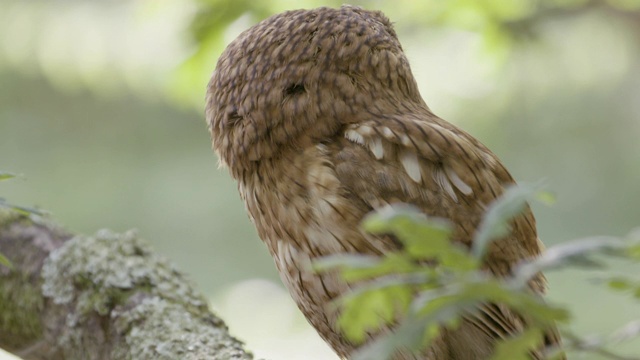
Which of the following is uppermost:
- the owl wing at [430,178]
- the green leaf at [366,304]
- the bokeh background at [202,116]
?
the bokeh background at [202,116]

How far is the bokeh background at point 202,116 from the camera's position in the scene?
8.14 ft

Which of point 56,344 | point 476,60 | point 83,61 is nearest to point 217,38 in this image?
point 476,60

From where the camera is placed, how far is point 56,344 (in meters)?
1.71

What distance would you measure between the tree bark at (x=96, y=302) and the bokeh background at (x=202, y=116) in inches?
25.0

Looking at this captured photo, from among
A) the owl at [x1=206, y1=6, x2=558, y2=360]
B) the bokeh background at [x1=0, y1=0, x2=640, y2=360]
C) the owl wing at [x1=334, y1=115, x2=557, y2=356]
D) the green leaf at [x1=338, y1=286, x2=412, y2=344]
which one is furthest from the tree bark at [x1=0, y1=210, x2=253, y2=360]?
the green leaf at [x1=338, y1=286, x2=412, y2=344]

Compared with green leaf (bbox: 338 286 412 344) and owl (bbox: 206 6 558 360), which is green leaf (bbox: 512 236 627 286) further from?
owl (bbox: 206 6 558 360)

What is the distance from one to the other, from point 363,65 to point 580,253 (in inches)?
39.8

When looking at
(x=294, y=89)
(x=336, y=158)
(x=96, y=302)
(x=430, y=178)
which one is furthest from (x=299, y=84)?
(x=96, y=302)

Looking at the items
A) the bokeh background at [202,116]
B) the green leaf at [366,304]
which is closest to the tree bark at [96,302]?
the bokeh background at [202,116]

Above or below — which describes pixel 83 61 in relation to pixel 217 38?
above

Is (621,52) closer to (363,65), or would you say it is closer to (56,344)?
(363,65)

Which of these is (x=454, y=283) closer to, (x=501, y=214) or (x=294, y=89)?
(x=501, y=214)

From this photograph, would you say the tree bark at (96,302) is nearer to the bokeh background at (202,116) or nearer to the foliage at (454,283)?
the bokeh background at (202,116)

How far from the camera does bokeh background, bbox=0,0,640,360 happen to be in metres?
2.48
